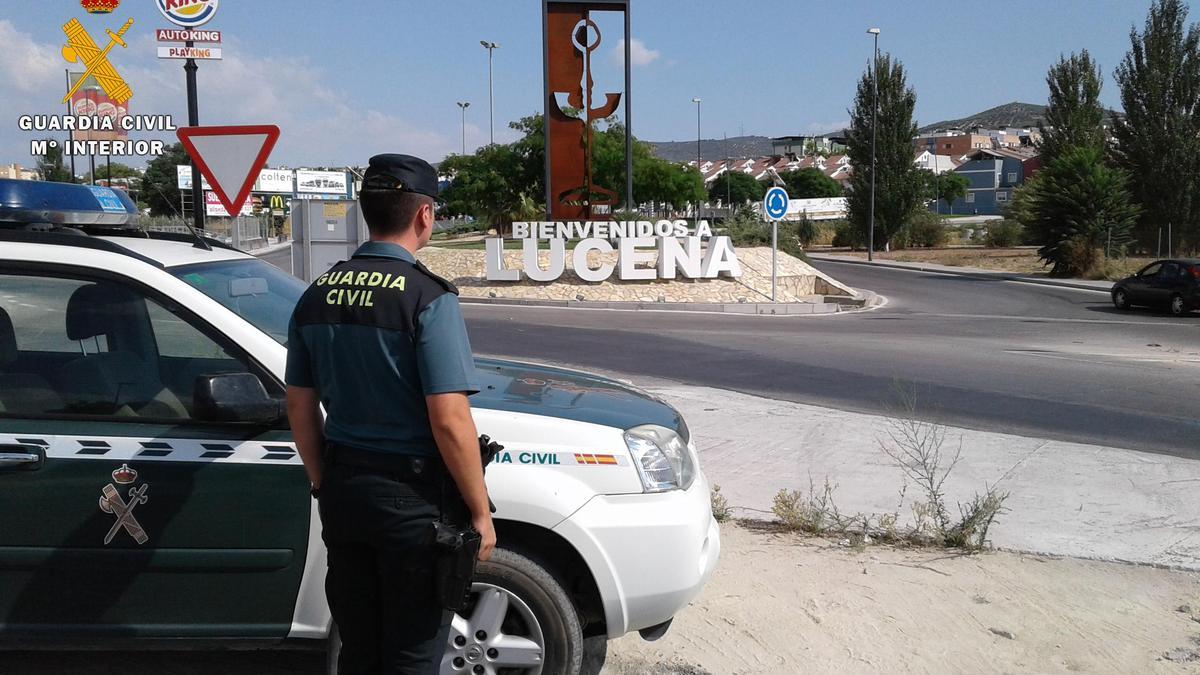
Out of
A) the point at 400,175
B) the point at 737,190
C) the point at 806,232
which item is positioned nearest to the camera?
the point at 400,175

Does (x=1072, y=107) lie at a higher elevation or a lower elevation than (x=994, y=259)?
higher

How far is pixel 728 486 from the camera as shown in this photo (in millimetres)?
6902

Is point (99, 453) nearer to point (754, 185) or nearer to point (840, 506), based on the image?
point (840, 506)

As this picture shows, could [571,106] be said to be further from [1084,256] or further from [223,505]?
[223,505]

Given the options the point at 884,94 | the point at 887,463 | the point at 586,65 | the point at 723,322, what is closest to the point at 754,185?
the point at 884,94

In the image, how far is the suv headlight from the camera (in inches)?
138

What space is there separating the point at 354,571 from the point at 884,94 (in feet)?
188

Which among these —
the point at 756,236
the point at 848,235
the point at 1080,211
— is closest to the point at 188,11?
the point at 756,236

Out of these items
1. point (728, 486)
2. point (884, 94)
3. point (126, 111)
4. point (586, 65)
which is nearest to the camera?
point (728, 486)

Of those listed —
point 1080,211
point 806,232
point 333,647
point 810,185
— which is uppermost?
point 810,185

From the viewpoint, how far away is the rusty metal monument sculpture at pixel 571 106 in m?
28.3

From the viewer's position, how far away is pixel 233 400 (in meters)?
3.14

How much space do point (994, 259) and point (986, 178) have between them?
87555 millimetres

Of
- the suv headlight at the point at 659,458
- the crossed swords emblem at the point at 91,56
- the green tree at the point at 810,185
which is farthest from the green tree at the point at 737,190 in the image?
the suv headlight at the point at 659,458
